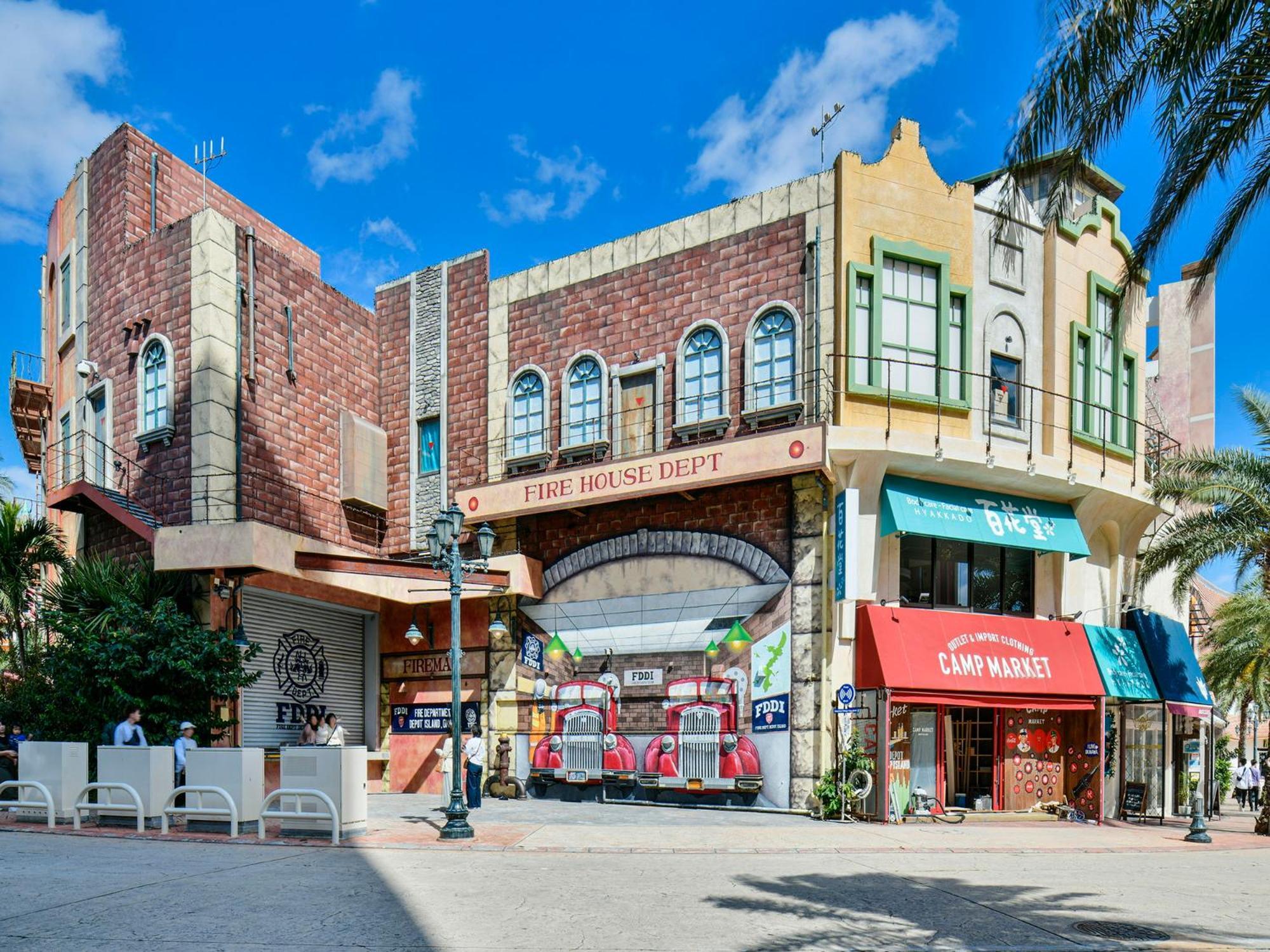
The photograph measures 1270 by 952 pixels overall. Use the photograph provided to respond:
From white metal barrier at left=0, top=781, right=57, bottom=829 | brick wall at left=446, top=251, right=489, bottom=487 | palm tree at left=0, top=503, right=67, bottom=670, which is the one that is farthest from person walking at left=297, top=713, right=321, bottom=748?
palm tree at left=0, top=503, right=67, bottom=670

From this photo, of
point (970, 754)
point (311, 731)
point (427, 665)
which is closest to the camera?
point (970, 754)

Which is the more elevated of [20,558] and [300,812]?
[20,558]

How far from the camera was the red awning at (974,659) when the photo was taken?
1803 centimetres

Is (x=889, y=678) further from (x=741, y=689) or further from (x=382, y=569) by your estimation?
(x=382, y=569)

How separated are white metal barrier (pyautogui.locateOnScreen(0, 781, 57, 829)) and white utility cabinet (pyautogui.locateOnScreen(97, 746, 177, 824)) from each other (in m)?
0.62

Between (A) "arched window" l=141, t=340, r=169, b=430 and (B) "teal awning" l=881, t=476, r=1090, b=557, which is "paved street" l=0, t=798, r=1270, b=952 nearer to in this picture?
(B) "teal awning" l=881, t=476, r=1090, b=557

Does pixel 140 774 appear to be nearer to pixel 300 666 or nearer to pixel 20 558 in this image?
pixel 300 666

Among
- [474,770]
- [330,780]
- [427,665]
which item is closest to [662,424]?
[474,770]

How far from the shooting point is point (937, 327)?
19.5 metres

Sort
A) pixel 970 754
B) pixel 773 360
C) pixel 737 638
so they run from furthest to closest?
pixel 970 754
pixel 773 360
pixel 737 638

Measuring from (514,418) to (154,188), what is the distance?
991cm

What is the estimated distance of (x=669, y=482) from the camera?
19.4 meters

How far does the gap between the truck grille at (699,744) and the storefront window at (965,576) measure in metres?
4.37

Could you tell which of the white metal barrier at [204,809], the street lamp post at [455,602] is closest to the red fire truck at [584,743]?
the street lamp post at [455,602]
